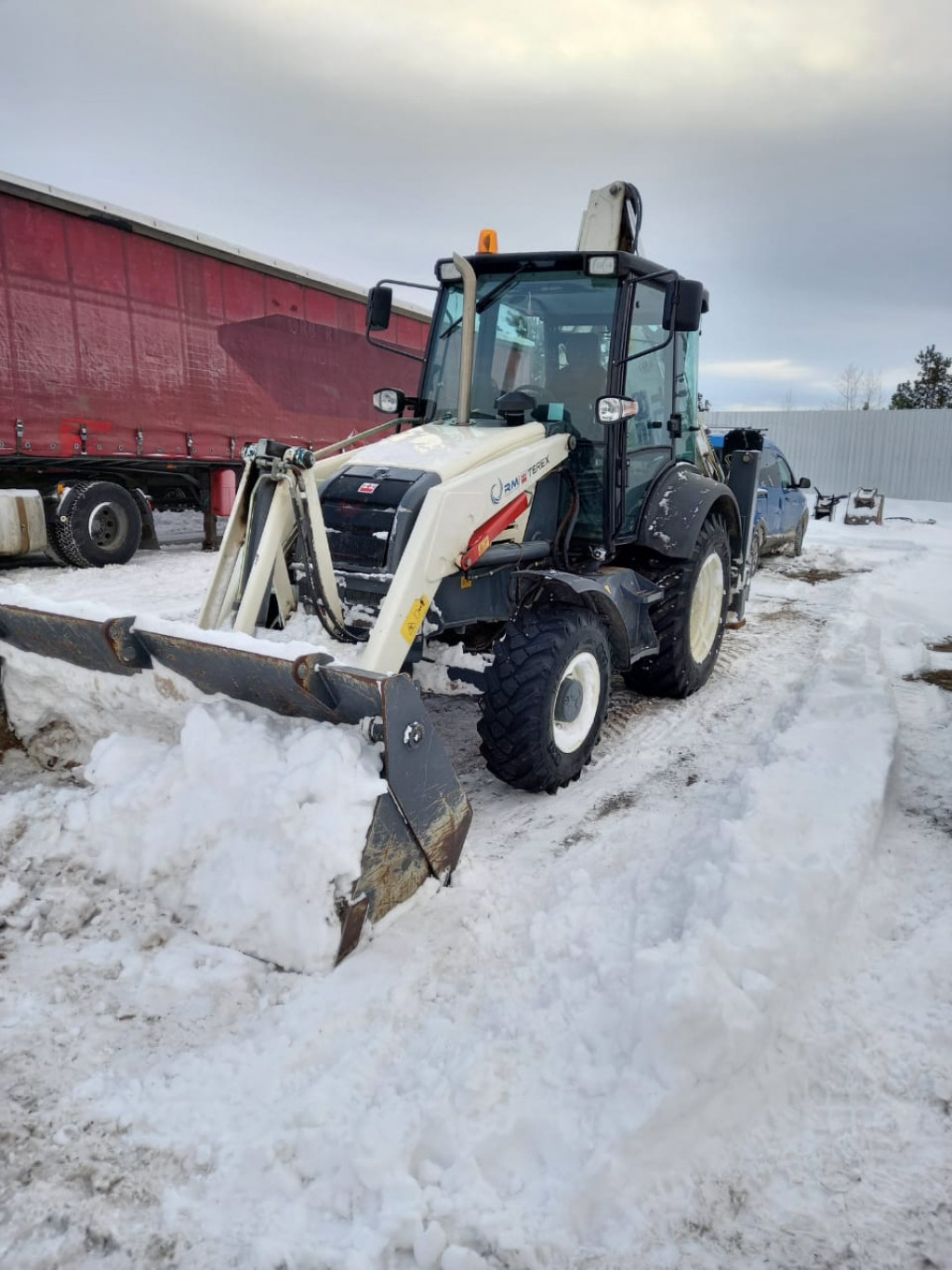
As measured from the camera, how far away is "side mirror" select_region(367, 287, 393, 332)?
4648 mm

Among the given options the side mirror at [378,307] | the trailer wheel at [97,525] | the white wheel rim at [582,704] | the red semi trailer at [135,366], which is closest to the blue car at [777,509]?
the red semi trailer at [135,366]

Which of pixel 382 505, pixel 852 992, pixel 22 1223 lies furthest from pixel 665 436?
pixel 22 1223

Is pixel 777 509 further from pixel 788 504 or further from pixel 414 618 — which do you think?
pixel 414 618

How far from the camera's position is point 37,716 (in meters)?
3.73

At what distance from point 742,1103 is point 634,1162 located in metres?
0.37

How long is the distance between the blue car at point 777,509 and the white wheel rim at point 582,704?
7.00 meters

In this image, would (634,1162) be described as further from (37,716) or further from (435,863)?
(37,716)

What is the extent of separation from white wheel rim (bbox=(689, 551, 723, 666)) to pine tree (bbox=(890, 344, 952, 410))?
3711 centimetres

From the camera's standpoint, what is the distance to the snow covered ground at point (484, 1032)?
1850 millimetres

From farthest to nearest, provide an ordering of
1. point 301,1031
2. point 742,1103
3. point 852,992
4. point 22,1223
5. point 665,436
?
point 665,436 < point 852,992 < point 301,1031 < point 742,1103 < point 22,1223

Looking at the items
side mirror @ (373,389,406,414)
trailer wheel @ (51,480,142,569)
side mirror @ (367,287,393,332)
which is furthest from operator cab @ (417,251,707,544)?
trailer wheel @ (51,480,142,569)

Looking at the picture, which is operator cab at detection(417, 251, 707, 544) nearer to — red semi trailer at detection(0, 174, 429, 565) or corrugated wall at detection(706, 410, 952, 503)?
red semi trailer at detection(0, 174, 429, 565)

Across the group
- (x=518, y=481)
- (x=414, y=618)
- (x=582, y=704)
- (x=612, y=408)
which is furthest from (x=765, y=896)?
(x=612, y=408)

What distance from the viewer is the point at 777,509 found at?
11.7m
